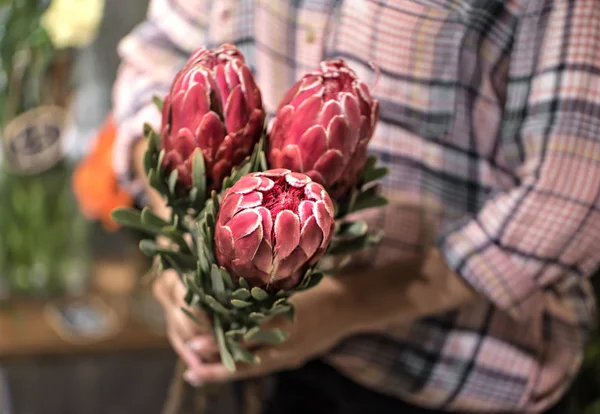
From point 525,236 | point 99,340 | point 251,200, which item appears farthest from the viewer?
point 99,340

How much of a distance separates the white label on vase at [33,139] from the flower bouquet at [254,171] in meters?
0.78

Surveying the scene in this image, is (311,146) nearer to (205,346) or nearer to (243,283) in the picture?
(243,283)

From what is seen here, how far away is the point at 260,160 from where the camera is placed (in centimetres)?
46

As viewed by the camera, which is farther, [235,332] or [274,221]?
[235,332]

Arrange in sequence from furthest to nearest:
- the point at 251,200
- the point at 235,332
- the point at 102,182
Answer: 1. the point at 102,182
2. the point at 235,332
3. the point at 251,200

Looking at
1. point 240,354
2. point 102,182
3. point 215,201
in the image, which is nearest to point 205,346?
point 240,354

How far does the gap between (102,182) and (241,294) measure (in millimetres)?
790

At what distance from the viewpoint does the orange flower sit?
1.17m

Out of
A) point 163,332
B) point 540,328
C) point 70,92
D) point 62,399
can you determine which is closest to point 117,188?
point 70,92

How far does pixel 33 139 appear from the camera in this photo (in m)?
1.22

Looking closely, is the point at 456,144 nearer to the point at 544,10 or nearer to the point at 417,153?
the point at 417,153

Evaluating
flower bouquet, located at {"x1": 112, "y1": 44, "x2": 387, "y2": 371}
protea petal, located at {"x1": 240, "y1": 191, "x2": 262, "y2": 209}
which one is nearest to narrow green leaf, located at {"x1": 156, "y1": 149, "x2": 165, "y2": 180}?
flower bouquet, located at {"x1": 112, "y1": 44, "x2": 387, "y2": 371}

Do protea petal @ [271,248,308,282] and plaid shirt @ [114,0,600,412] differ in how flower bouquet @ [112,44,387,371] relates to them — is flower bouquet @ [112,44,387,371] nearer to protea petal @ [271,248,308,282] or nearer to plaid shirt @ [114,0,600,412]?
protea petal @ [271,248,308,282]

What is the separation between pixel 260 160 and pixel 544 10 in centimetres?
31
